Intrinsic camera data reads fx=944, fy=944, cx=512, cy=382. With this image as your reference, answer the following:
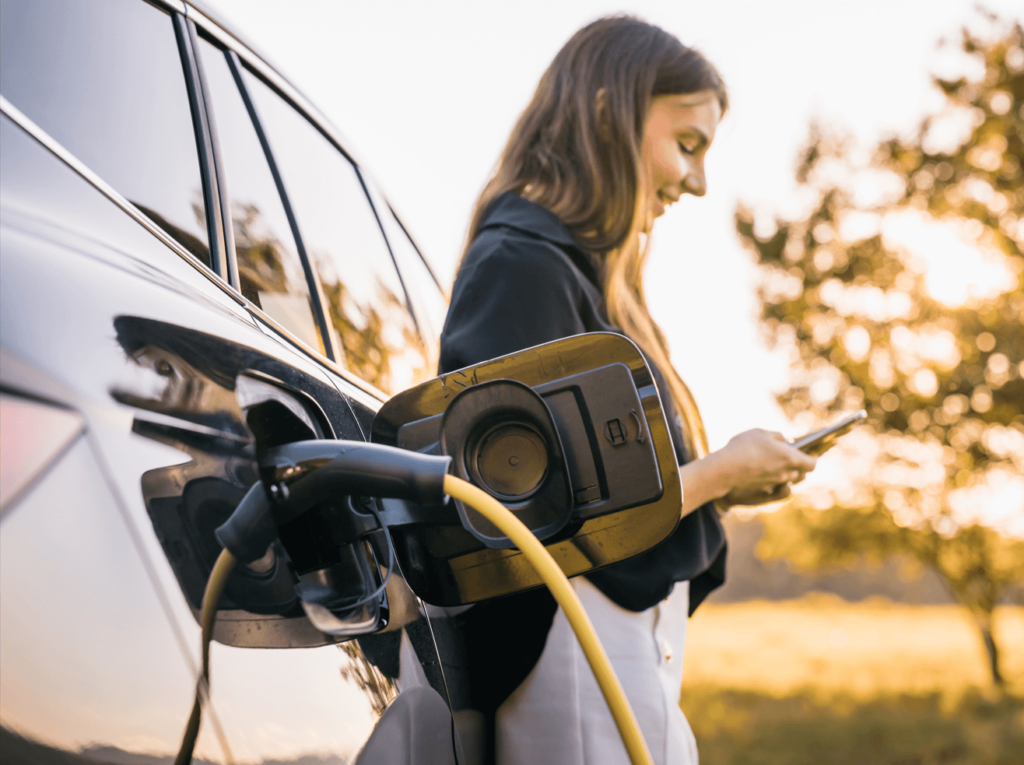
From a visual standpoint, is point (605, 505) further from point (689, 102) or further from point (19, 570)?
point (689, 102)

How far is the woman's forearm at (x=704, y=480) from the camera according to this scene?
4.84 feet

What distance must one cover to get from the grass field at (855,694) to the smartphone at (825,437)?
6.51 m

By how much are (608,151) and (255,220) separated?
67 cm

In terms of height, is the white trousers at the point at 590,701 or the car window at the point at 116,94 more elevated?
the car window at the point at 116,94

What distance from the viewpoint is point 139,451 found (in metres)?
0.70

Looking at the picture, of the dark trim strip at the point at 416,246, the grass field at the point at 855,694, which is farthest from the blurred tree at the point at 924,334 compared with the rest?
the dark trim strip at the point at 416,246

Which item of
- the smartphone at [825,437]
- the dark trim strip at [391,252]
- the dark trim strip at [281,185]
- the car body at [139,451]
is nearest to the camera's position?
the car body at [139,451]

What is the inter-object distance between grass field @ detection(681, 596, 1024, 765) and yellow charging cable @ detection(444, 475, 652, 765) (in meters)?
7.37

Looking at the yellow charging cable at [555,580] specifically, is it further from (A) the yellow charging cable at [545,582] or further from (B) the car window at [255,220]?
(B) the car window at [255,220]

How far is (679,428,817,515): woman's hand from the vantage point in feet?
4.90

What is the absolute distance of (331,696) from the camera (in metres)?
0.81

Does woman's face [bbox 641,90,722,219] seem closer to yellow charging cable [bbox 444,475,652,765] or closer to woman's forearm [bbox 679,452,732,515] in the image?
woman's forearm [bbox 679,452,732,515]

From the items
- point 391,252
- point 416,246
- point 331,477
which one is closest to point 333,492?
point 331,477

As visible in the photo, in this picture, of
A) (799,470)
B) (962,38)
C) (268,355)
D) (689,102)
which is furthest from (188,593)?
(962,38)
